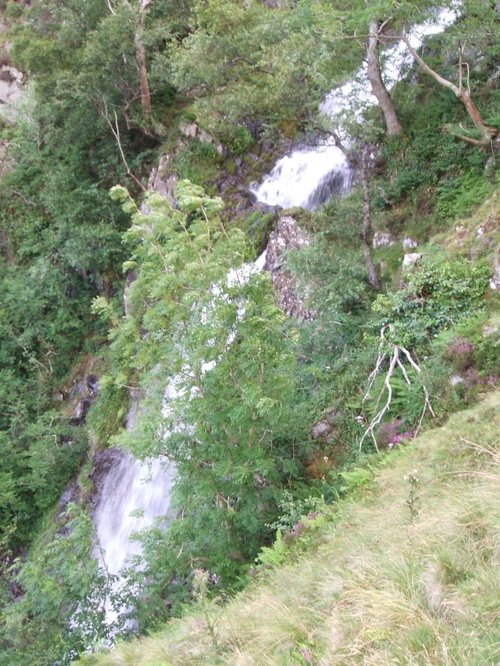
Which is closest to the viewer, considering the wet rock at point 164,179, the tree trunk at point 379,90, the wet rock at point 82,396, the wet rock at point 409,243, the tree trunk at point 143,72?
the wet rock at point 409,243

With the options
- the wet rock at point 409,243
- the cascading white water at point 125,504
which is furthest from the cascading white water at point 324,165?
the cascading white water at point 125,504

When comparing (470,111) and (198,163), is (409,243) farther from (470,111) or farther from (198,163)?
(198,163)

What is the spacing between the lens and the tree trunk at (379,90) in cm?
1032

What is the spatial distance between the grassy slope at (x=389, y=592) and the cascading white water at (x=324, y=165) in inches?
336

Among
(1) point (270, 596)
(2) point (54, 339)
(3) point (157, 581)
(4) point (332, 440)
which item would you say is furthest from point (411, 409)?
(2) point (54, 339)

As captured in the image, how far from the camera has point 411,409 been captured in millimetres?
6941

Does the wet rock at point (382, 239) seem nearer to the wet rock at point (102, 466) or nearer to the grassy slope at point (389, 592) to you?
the grassy slope at point (389, 592)

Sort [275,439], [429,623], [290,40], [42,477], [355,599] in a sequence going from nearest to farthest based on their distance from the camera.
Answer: [429,623], [355,599], [275,439], [290,40], [42,477]

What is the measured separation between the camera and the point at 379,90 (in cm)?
1103

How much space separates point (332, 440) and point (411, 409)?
1466mm

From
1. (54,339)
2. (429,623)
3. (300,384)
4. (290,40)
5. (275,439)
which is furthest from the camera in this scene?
(54,339)

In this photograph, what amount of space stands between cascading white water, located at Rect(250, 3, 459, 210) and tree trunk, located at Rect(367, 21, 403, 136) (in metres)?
0.22

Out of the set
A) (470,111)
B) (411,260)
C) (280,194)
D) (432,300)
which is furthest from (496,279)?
(280,194)

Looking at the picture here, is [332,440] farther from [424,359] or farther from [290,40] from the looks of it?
[290,40]
